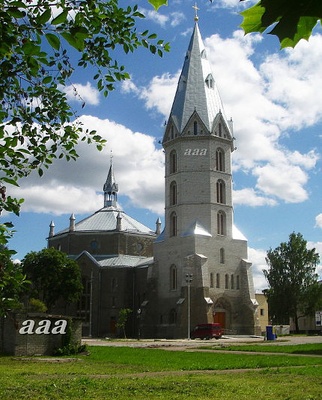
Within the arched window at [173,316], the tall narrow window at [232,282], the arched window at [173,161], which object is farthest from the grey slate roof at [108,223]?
the tall narrow window at [232,282]

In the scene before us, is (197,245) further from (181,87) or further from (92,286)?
(181,87)

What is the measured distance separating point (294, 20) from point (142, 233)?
74.3 meters

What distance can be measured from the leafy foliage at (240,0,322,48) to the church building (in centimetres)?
5234

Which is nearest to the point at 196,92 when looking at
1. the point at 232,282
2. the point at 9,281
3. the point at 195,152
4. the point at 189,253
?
the point at 195,152

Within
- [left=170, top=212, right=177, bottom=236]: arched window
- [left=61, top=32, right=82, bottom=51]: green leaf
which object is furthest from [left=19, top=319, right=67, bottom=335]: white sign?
[left=170, top=212, right=177, bottom=236]: arched window

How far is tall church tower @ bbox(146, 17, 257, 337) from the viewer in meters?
58.6

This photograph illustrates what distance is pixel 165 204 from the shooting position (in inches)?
2596

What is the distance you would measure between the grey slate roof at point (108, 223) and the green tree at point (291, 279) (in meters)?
18.7

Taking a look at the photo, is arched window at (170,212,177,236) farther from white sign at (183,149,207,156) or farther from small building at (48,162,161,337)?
white sign at (183,149,207,156)

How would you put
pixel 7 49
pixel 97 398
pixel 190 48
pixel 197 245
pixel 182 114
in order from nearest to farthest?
1. pixel 7 49
2. pixel 97 398
3. pixel 197 245
4. pixel 182 114
5. pixel 190 48

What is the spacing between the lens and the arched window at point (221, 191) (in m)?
64.3

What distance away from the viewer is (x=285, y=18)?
6.50ft

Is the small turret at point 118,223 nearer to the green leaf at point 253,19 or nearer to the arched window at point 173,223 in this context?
the arched window at point 173,223

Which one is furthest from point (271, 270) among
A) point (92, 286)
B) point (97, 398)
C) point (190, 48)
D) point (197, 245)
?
point (97, 398)
